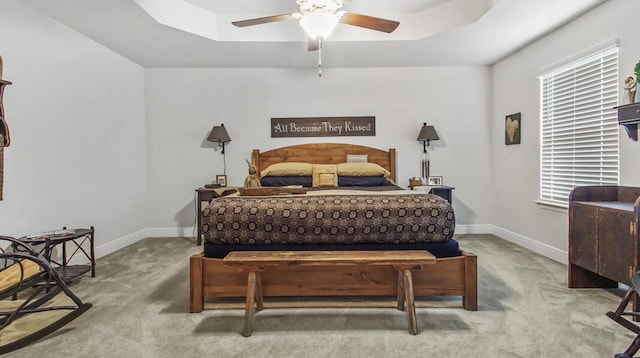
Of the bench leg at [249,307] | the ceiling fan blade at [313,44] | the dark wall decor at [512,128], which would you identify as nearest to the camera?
the bench leg at [249,307]

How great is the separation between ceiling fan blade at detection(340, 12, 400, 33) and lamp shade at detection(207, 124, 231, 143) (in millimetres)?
2576

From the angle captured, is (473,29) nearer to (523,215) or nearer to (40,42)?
(523,215)

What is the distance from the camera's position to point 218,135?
4.53m

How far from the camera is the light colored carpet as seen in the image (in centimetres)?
182

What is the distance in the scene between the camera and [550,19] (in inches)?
127

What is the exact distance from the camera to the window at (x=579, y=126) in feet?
9.48

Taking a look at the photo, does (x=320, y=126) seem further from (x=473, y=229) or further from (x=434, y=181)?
(x=473, y=229)

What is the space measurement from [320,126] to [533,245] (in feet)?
10.2

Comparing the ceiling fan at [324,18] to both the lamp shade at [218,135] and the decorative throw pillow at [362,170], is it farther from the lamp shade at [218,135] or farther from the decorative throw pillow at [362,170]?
the lamp shade at [218,135]

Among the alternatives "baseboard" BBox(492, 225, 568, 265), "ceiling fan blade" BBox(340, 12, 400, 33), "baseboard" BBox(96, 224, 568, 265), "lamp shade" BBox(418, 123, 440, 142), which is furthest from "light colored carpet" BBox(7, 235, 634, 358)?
"lamp shade" BBox(418, 123, 440, 142)

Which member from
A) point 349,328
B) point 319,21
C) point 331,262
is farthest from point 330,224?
point 319,21

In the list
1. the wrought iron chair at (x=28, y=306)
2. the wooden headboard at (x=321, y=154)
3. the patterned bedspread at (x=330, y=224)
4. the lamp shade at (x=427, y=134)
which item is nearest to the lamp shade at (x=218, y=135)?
the wooden headboard at (x=321, y=154)

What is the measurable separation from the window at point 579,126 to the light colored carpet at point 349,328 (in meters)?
1.11

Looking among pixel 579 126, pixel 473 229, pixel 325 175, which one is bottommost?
pixel 473 229
